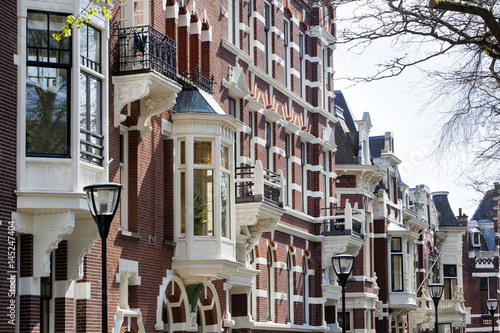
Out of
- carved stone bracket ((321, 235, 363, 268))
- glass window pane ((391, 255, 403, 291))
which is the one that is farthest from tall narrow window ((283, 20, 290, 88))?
glass window pane ((391, 255, 403, 291))

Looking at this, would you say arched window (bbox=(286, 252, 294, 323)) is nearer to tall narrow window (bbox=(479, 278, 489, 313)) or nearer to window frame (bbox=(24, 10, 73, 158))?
window frame (bbox=(24, 10, 73, 158))

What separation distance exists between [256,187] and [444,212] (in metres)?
49.6

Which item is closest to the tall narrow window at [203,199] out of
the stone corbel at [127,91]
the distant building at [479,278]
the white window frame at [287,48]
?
the stone corbel at [127,91]

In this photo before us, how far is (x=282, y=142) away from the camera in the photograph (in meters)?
33.4

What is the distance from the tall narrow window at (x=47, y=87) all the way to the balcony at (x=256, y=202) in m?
9.52

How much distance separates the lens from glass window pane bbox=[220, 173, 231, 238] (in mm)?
24328

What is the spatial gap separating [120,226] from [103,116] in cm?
319

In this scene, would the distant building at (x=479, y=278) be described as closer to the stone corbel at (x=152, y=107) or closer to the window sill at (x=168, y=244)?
the window sill at (x=168, y=244)

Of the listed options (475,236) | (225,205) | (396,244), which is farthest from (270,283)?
(475,236)

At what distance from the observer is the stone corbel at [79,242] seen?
60.8ft

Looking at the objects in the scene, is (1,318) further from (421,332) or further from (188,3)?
(421,332)

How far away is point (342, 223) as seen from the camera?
36344 millimetres

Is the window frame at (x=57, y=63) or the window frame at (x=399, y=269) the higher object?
the window frame at (x=57, y=63)

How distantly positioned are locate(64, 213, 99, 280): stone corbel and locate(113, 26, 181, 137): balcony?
3015mm
